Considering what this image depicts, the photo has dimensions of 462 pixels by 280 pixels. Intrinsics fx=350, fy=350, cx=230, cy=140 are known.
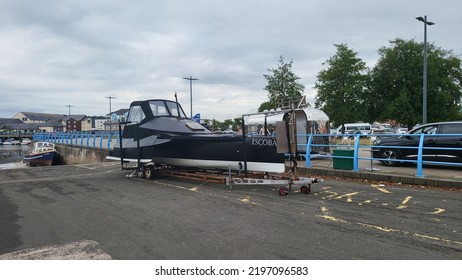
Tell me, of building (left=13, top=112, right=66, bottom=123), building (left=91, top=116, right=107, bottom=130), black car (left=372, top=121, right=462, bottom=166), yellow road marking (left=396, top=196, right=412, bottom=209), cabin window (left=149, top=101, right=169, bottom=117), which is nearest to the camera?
yellow road marking (left=396, top=196, right=412, bottom=209)

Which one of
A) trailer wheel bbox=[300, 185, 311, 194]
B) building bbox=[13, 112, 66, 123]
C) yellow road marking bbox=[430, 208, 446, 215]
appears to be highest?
building bbox=[13, 112, 66, 123]

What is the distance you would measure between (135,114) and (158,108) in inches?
35.1

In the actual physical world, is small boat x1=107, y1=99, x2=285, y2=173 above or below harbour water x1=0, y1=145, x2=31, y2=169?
above

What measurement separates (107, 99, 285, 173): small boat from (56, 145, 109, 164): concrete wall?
13.9 meters

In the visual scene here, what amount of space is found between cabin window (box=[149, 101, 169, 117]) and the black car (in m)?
6.87

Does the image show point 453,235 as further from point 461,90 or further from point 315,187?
point 461,90

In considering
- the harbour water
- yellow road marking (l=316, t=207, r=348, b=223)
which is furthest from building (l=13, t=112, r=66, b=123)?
yellow road marking (l=316, t=207, r=348, b=223)

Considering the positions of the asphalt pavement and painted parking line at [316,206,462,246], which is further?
painted parking line at [316,206,462,246]

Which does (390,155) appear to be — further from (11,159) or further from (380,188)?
(11,159)

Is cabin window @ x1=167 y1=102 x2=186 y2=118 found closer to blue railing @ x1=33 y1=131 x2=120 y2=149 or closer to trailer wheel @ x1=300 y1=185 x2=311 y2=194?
trailer wheel @ x1=300 y1=185 x2=311 y2=194

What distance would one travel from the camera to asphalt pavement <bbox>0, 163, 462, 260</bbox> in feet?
14.5

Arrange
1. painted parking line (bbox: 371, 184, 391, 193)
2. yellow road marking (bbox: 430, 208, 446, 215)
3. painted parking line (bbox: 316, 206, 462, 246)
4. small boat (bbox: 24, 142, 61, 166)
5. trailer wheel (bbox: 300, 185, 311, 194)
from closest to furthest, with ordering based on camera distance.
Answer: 1. painted parking line (bbox: 316, 206, 462, 246)
2. yellow road marking (bbox: 430, 208, 446, 215)
3. trailer wheel (bbox: 300, 185, 311, 194)
4. painted parking line (bbox: 371, 184, 391, 193)
5. small boat (bbox: 24, 142, 61, 166)

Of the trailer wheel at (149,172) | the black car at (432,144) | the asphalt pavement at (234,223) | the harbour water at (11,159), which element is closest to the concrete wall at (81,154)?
the harbour water at (11,159)
